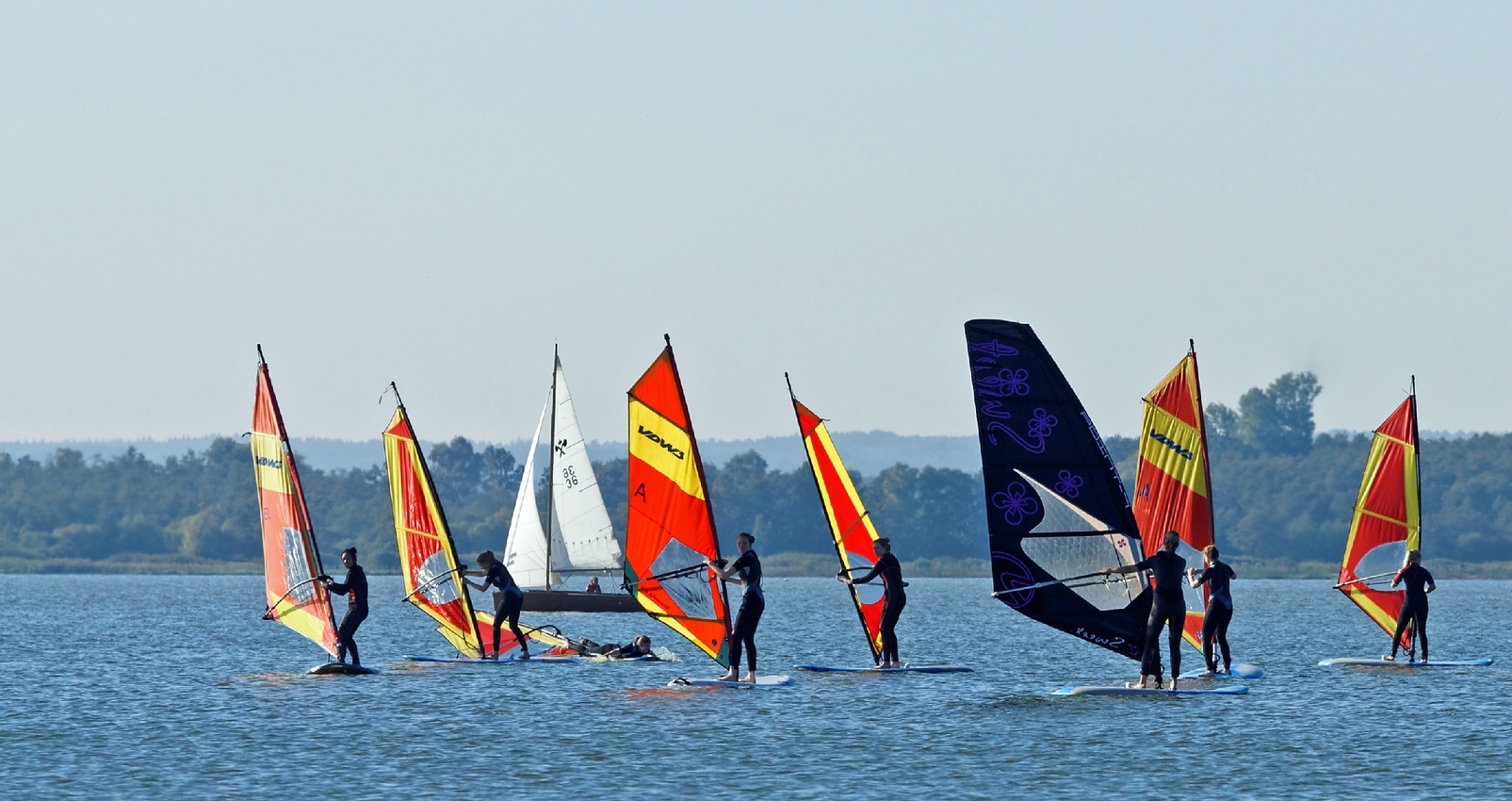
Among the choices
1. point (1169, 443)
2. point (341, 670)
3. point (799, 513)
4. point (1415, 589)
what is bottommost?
point (341, 670)

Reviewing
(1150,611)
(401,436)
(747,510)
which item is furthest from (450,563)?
(747,510)

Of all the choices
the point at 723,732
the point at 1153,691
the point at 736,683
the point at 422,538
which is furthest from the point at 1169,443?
the point at 422,538

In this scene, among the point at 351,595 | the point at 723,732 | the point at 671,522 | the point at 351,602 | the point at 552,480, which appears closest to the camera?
the point at 723,732

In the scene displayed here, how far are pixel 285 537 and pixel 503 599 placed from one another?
121 inches

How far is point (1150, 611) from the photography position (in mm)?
25047

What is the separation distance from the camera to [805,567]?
6585 inches

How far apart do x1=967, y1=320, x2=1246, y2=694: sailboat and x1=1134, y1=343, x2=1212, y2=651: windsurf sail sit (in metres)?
4.98

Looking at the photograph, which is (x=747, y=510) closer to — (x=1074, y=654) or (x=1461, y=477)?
(x=1461, y=477)

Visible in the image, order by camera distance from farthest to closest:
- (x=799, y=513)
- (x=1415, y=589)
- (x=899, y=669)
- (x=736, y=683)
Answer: (x=799, y=513), (x=899, y=669), (x=1415, y=589), (x=736, y=683)

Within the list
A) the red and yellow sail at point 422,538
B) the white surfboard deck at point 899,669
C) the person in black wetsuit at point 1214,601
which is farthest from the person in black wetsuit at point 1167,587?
the red and yellow sail at point 422,538

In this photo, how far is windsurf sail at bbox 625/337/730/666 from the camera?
27469 millimetres

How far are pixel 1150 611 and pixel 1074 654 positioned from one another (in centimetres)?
1493

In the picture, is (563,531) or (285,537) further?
(563,531)

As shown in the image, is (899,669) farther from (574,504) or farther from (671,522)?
(574,504)
